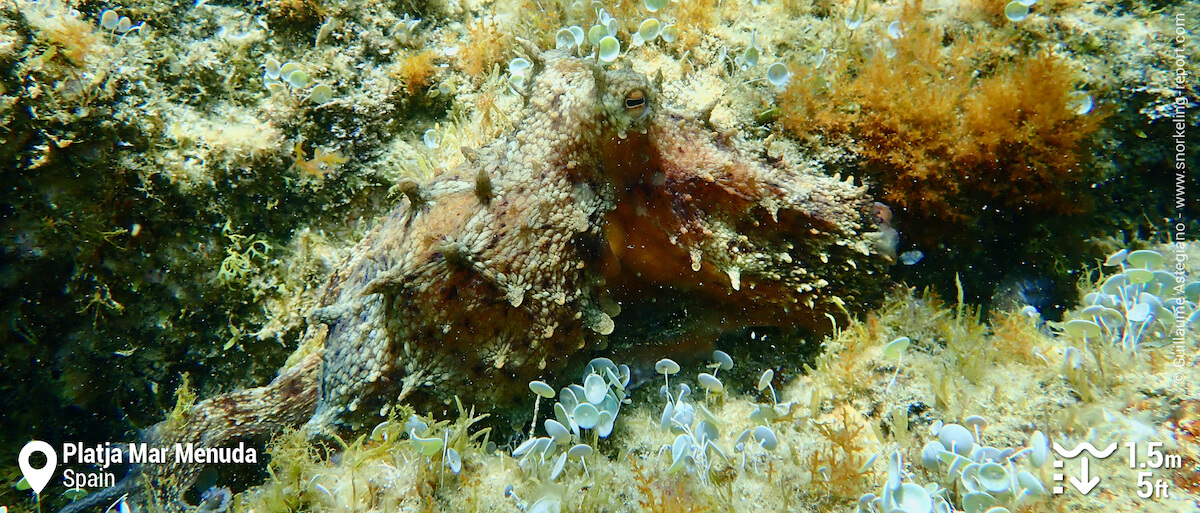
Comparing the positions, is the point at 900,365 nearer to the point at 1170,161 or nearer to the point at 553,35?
the point at 1170,161

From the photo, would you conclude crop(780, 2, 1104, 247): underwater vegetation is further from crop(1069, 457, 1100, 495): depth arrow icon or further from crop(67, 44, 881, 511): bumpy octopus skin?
crop(1069, 457, 1100, 495): depth arrow icon

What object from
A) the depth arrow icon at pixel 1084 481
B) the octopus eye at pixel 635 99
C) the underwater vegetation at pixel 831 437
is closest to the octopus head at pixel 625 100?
the octopus eye at pixel 635 99

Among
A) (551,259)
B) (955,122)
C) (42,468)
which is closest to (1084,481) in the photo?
(955,122)

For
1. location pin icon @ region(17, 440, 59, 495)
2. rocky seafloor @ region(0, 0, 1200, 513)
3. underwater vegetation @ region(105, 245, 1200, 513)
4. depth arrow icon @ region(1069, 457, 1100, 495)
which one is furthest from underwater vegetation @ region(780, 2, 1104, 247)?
location pin icon @ region(17, 440, 59, 495)

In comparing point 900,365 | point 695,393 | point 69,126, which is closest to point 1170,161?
point 900,365

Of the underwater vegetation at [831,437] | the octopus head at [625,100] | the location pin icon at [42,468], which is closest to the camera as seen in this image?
the underwater vegetation at [831,437]

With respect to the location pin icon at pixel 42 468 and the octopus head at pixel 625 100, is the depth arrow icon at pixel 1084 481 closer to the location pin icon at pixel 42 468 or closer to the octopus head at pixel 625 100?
the octopus head at pixel 625 100
